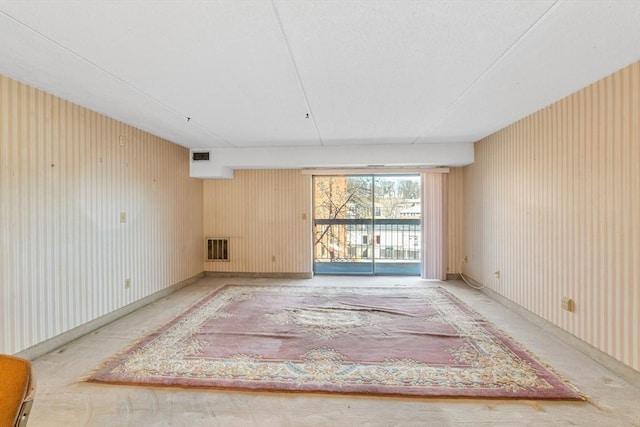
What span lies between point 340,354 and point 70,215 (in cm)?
299

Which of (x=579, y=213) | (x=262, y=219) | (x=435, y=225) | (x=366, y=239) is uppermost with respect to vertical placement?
(x=579, y=213)

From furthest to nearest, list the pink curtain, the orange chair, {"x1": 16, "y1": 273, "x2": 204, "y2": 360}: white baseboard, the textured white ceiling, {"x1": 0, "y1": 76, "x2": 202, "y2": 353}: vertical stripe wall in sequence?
1. the pink curtain
2. {"x1": 16, "y1": 273, "x2": 204, "y2": 360}: white baseboard
3. {"x1": 0, "y1": 76, "x2": 202, "y2": 353}: vertical stripe wall
4. the textured white ceiling
5. the orange chair

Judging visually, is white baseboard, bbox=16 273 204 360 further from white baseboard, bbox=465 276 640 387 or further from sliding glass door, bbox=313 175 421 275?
white baseboard, bbox=465 276 640 387

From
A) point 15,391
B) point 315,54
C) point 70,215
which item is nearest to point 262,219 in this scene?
point 70,215

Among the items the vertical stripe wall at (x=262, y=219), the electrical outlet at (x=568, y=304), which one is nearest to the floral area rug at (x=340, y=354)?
the electrical outlet at (x=568, y=304)

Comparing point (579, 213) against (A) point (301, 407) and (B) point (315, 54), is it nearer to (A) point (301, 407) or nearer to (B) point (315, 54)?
(B) point (315, 54)

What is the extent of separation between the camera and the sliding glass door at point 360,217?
242 inches

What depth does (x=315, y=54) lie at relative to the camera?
6.77 feet

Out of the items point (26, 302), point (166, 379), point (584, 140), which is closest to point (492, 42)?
point (584, 140)

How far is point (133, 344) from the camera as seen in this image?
2.88 meters

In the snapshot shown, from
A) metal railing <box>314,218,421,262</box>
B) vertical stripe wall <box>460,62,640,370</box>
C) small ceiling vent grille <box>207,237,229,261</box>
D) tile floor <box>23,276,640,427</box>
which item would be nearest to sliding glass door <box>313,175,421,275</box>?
metal railing <box>314,218,421,262</box>

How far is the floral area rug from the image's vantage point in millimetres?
2197

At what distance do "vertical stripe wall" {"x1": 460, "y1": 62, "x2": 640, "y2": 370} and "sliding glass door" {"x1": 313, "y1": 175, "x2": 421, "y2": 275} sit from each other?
223 cm

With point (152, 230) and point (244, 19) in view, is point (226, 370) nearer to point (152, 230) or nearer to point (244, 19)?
point (244, 19)
